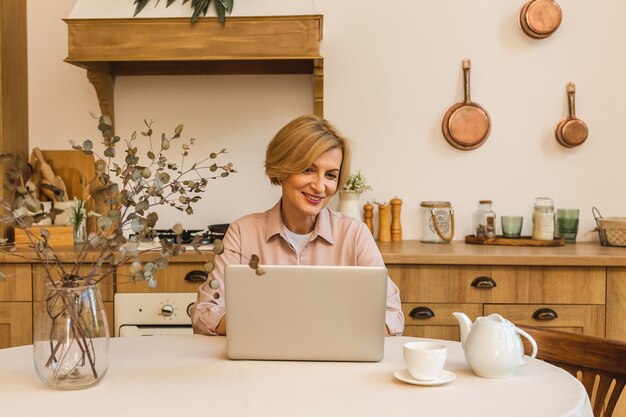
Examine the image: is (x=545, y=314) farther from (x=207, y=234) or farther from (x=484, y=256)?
(x=207, y=234)

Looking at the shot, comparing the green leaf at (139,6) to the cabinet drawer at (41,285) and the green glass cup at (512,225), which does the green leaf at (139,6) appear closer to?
the cabinet drawer at (41,285)

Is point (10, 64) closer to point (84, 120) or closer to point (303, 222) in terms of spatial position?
point (84, 120)

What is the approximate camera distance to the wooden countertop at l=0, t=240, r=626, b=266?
2891mm

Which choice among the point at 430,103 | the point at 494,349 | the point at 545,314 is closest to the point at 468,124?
the point at 430,103

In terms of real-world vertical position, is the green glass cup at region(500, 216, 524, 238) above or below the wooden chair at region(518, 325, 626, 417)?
above

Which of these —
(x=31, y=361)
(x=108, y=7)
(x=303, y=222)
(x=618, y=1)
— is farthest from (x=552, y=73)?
(x=31, y=361)

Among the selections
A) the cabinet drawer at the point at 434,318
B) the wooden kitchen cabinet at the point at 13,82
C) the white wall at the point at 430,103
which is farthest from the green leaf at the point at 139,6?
the cabinet drawer at the point at 434,318

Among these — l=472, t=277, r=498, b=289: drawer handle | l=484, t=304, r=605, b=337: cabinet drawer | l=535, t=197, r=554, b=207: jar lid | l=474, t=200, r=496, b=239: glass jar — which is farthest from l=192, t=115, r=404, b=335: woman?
l=535, t=197, r=554, b=207: jar lid

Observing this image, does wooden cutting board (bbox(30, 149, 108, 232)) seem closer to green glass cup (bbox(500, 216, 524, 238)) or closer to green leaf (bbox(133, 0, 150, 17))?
green leaf (bbox(133, 0, 150, 17))

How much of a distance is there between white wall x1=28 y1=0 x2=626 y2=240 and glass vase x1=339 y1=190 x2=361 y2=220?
16cm

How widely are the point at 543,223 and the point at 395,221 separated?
64cm

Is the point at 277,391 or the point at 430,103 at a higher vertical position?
the point at 430,103

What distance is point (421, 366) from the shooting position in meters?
1.47

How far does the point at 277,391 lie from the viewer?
142 centimetres
